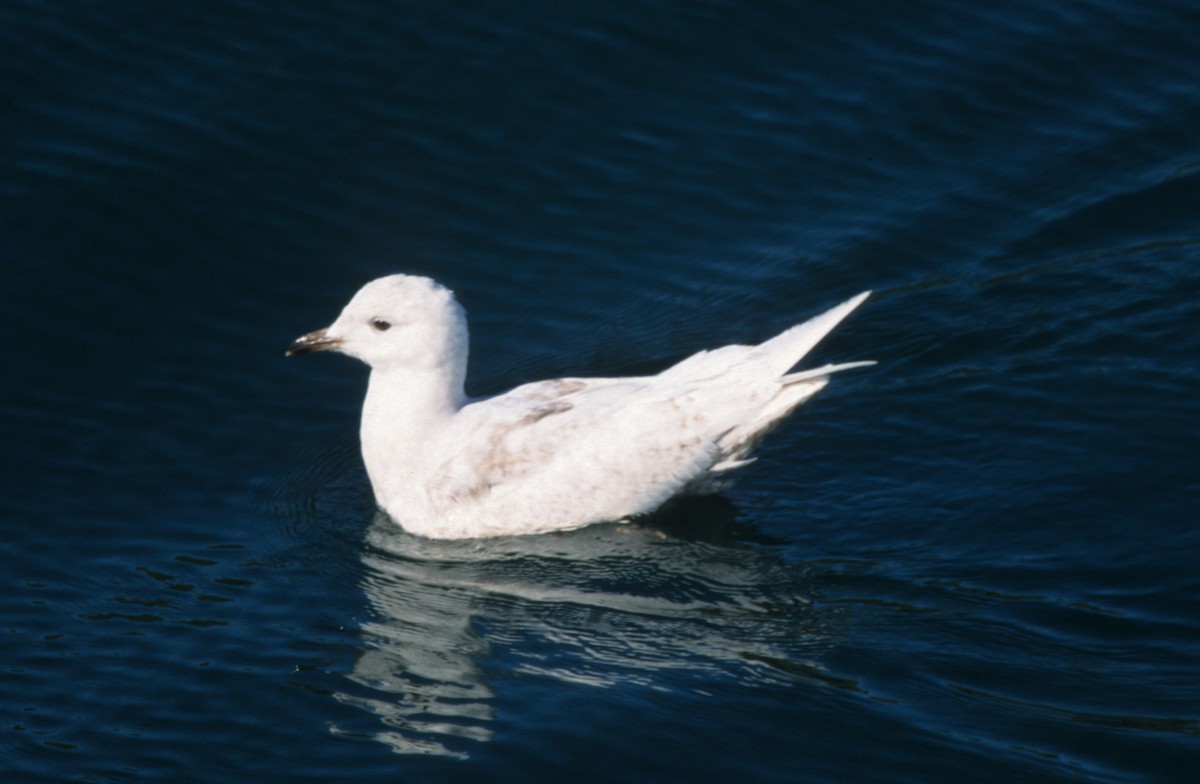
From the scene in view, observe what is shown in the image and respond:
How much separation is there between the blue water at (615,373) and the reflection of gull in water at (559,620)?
1.1 inches

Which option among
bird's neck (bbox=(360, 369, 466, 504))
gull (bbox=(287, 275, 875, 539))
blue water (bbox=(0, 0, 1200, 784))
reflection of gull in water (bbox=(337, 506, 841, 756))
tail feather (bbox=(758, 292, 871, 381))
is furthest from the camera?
bird's neck (bbox=(360, 369, 466, 504))

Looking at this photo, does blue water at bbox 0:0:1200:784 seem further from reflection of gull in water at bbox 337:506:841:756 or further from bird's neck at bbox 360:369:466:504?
bird's neck at bbox 360:369:466:504

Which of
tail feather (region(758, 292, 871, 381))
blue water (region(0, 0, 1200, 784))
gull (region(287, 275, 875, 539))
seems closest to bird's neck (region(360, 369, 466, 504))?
gull (region(287, 275, 875, 539))

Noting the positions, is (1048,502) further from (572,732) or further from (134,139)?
(134,139)

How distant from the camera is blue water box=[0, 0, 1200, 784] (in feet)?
22.8

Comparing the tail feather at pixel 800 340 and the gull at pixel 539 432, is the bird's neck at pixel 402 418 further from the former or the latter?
the tail feather at pixel 800 340

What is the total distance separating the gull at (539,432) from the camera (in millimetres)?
8773

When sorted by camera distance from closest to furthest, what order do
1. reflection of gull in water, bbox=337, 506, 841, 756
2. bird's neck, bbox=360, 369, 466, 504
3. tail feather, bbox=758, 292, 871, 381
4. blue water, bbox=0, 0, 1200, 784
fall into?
blue water, bbox=0, 0, 1200, 784, reflection of gull in water, bbox=337, 506, 841, 756, tail feather, bbox=758, 292, 871, 381, bird's neck, bbox=360, 369, 466, 504

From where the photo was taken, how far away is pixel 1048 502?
8.51m

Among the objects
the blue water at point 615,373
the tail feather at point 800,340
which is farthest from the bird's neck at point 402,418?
the tail feather at point 800,340

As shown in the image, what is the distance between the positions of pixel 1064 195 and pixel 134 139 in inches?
247

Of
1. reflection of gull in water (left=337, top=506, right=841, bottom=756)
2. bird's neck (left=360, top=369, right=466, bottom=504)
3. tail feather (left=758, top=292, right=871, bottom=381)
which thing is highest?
tail feather (left=758, top=292, right=871, bottom=381)

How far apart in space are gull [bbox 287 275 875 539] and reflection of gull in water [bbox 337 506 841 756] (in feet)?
0.58

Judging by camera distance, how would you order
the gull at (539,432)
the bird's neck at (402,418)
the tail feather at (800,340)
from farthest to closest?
the bird's neck at (402,418) → the gull at (539,432) → the tail feather at (800,340)
